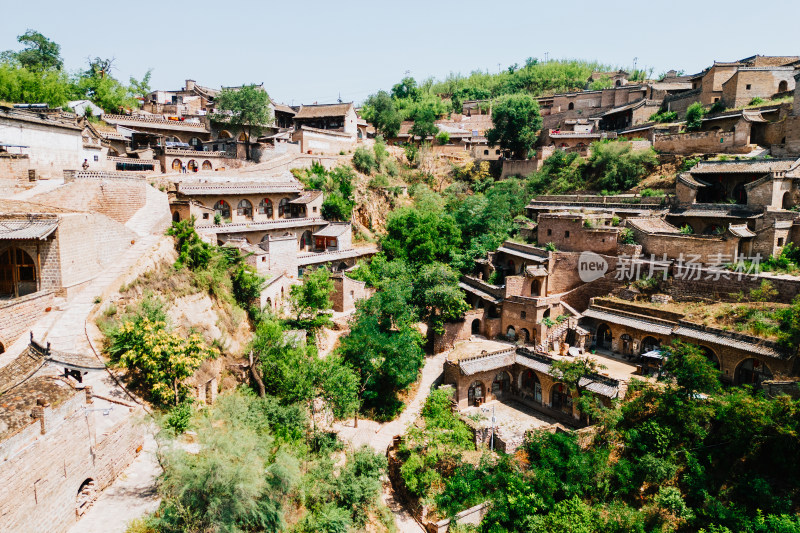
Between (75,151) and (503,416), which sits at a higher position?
(75,151)

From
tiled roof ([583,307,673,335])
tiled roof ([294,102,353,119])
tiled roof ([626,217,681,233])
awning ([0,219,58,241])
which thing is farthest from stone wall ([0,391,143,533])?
tiled roof ([294,102,353,119])

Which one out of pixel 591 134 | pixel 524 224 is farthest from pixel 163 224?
pixel 591 134

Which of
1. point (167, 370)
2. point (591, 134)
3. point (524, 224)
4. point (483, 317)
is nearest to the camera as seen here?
point (167, 370)

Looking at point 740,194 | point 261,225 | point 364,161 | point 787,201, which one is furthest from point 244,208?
point 787,201

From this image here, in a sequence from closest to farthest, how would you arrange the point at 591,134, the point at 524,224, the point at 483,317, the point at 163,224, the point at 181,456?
the point at 181,456 < the point at 163,224 < the point at 483,317 < the point at 524,224 < the point at 591,134

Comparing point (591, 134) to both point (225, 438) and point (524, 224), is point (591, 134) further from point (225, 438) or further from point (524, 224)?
point (225, 438)

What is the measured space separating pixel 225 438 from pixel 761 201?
90.7 ft

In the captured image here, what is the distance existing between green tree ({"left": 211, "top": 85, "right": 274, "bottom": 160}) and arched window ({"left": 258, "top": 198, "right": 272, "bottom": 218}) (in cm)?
645

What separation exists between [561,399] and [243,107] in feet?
98.2

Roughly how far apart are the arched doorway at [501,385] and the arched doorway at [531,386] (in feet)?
2.28

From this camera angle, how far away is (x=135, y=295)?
17.4m

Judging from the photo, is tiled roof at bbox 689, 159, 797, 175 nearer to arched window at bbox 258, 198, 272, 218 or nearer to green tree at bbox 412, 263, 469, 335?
green tree at bbox 412, 263, 469, 335

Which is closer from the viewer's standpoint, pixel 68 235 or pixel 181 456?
pixel 181 456

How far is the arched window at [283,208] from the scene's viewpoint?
32969 mm
